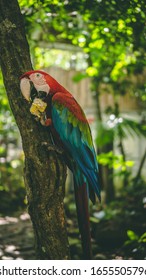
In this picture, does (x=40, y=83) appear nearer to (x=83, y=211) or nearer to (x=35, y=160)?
(x=35, y=160)

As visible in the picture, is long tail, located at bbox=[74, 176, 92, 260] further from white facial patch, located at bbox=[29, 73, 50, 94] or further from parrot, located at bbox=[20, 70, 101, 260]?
white facial patch, located at bbox=[29, 73, 50, 94]

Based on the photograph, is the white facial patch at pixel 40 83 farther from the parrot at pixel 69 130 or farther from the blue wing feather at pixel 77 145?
the blue wing feather at pixel 77 145

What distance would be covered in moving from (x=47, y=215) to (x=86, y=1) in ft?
5.07

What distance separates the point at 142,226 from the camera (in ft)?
9.44

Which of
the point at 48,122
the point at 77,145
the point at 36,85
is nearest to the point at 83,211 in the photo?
the point at 77,145

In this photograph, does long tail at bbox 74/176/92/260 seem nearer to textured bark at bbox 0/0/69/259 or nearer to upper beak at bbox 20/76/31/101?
textured bark at bbox 0/0/69/259

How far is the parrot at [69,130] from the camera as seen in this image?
6.24ft

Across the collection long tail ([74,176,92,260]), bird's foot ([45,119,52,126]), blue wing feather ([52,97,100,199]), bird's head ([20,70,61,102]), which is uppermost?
bird's head ([20,70,61,102])

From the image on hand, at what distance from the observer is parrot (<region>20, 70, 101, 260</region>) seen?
190 centimetres

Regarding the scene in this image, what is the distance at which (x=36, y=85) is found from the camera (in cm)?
194

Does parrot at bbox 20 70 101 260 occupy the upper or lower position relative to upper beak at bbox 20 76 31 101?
lower

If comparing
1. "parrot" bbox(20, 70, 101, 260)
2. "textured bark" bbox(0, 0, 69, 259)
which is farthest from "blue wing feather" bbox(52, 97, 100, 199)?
"textured bark" bbox(0, 0, 69, 259)

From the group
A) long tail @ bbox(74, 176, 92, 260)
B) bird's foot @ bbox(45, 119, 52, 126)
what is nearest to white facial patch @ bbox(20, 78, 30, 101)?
bird's foot @ bbox(45, 119, 52, 126)
